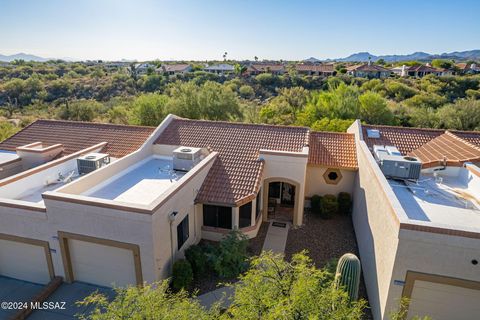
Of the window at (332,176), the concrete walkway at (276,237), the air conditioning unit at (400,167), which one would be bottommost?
the concrete walkway at (276,237)

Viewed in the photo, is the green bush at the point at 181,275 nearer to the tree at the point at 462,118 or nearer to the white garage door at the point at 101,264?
the white garage door at the point at 101,264

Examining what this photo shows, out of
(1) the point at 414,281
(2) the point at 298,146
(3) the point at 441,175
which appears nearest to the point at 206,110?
(2) the point at 298,146

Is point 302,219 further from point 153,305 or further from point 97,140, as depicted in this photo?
point 97,140

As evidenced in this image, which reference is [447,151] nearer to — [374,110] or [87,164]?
[374,110]

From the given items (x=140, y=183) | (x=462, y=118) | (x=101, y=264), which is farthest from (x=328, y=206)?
(x=462, y=118)

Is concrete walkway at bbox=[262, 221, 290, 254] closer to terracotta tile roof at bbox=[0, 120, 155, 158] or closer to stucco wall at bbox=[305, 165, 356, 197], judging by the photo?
stucco wall at bbox=[305, 165, 356, 197]

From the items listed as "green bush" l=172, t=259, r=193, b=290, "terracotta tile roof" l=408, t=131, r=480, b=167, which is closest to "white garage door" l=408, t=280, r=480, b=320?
"terracotta tile roof" l=408, t=131, r=480, b=167

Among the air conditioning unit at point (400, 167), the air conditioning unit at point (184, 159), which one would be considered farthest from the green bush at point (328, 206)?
the air conditioning unit at point (184, 159)
